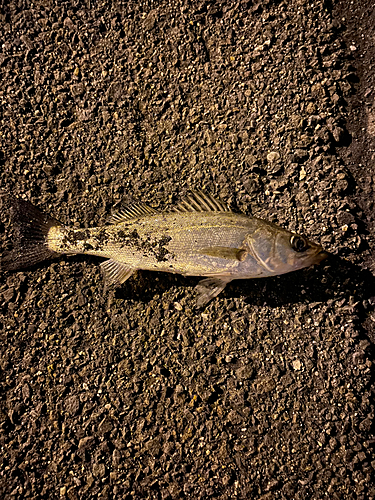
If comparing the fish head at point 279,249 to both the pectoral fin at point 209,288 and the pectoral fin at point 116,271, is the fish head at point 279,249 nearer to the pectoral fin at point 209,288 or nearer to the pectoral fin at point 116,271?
the pectoral fin at point 209,288

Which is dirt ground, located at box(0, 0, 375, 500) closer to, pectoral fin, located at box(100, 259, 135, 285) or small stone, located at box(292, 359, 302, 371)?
small stone, located at box(292, 359, 302, 371)

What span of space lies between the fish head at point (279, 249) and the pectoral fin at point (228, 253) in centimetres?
9

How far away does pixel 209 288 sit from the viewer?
319cm

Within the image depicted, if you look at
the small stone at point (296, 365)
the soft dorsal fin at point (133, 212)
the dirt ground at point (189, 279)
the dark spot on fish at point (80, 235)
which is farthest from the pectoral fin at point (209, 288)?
the dark spot on fish at point (80, 235)

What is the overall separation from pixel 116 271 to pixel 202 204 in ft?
3.33

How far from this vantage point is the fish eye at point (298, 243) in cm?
290

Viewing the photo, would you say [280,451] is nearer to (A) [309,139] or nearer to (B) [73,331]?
(B) [73,331]

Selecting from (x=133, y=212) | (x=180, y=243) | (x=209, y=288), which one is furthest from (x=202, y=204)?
(x=209, y=288)

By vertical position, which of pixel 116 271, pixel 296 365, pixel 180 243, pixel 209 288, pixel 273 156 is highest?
pixel 273 156

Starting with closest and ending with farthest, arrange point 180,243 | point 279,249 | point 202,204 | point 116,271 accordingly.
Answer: point 279,249
point 180,243
point 202,204
point 116,271

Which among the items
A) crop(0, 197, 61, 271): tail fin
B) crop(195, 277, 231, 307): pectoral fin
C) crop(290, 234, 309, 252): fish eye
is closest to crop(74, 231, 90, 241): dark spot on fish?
crop(0, 197, 61, 271): tail fin

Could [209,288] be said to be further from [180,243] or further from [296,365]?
[296,365]

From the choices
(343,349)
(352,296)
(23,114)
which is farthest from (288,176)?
(23,114)

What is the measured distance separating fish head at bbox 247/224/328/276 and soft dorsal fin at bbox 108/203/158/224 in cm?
99
